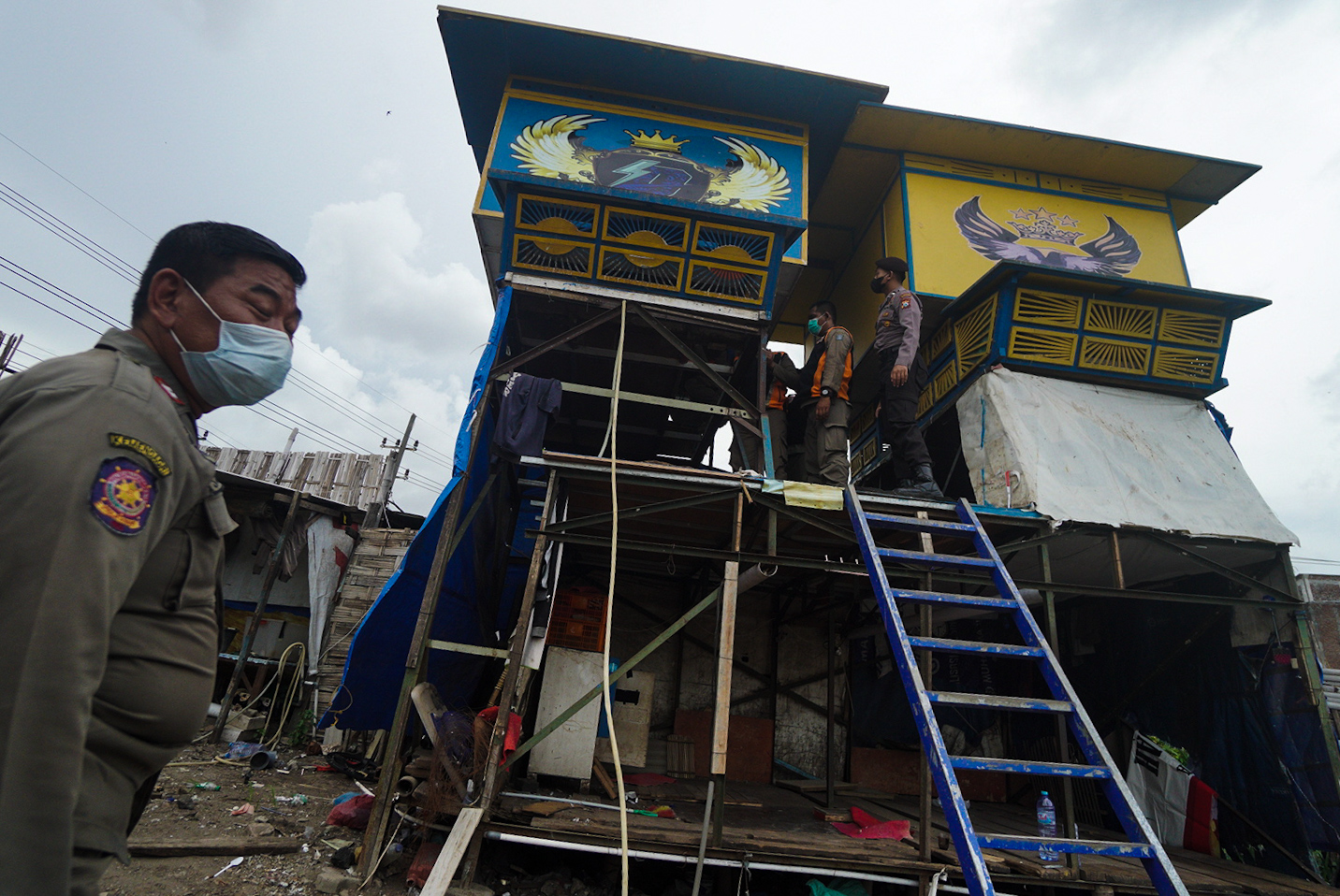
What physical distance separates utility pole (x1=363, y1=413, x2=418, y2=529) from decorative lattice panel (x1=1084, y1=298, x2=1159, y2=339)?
11.2 m

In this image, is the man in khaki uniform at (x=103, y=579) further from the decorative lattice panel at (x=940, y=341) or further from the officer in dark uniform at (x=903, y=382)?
the decorative lattice panel at (x=940, y=341)

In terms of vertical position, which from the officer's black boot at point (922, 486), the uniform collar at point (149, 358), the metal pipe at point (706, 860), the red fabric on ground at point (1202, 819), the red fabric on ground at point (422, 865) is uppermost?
the officer's black boot at point (922, 486)

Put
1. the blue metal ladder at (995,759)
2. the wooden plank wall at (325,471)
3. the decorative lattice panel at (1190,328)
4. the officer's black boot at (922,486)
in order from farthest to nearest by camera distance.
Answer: the wooden plank wall at (325,471) → the decorative lattice panel at (1190,328) → the officer's black boot at (922,486) → the blue metal ladder at (995,759)

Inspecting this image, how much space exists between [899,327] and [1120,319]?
8.69 feet

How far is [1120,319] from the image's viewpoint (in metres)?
7.07

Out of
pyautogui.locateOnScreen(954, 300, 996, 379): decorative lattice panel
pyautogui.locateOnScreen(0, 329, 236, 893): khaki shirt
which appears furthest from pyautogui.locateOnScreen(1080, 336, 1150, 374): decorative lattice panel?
pyautogui.locateOnScreen(0, 329, 236, 893): khaki shirt

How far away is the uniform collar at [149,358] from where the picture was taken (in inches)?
56.1

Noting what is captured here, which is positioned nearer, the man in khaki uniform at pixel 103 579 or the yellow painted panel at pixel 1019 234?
the man in khaki uniform at pixel 103 579

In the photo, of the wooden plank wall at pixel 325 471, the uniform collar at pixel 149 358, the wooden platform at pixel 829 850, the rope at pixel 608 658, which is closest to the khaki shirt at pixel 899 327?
the rope at pixel 608 658

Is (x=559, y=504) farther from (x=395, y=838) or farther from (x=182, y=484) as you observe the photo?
(x=182, y=484)

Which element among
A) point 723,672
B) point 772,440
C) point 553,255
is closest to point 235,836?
point 723,672

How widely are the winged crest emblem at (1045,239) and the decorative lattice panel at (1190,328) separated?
3.93 feet

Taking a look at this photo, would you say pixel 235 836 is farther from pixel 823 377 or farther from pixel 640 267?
pixel 823 377

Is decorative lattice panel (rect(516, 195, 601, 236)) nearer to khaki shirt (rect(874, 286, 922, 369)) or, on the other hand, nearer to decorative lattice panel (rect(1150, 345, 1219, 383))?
khaki shirt (rect(874, 286, 922, 369))
